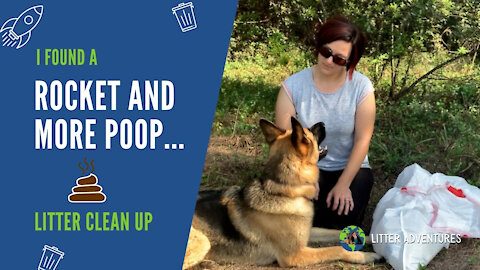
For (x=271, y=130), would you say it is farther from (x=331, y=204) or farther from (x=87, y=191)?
(x=87, y=191)

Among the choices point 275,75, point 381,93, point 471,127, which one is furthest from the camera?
point 275,75

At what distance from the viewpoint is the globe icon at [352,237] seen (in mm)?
4188

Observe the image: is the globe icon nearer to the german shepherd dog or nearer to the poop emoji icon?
the german shepherd dog

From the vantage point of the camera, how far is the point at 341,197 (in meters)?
4.16

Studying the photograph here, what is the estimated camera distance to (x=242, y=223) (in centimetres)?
398

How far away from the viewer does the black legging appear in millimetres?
4375

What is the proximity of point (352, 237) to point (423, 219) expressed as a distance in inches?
24.4

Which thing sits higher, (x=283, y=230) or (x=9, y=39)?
(x=9, y=39)

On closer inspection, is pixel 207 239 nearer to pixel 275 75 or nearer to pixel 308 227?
pixel 308 227

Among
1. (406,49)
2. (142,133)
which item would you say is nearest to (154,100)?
(142,133)

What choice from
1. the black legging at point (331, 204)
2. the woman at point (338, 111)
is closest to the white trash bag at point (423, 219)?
the black legging at point (331, 204)

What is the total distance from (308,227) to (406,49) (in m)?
3.31

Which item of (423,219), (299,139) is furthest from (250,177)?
(423,219)

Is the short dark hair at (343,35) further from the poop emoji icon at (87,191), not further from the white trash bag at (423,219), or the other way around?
the poop emoji icon at (87,191)
